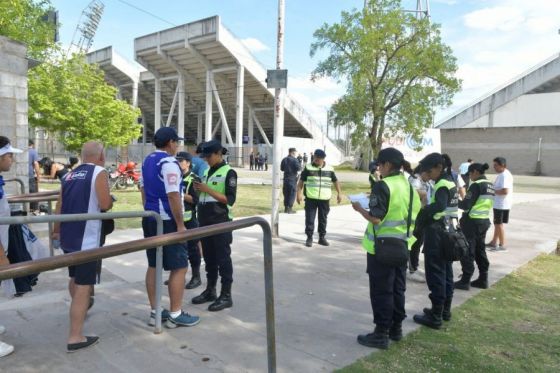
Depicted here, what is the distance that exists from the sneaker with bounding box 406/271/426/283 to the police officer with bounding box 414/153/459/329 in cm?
144

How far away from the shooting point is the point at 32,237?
4.10 meters

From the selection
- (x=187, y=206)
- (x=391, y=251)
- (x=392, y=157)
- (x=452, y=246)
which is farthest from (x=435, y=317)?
(x=187, y=206)

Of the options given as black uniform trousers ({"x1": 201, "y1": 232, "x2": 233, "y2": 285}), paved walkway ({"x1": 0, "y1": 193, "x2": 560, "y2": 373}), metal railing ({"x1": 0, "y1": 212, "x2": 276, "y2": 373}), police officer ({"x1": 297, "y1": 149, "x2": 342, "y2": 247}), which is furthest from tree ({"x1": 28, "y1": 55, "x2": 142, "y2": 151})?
metal railing ({"x1": 0, "y1": 212, "x2": 276, "y2": 373})

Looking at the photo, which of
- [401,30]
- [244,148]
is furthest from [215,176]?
[244,148]

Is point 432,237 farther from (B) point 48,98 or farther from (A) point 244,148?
(A) point 244,148

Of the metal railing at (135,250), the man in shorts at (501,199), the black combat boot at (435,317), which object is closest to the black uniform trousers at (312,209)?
the man in shorts at (501,199)

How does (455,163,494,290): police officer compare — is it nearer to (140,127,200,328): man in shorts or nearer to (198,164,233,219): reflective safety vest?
(198,164,233,219): reflective safety vest

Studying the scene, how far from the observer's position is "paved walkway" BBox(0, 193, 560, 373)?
3.31 m

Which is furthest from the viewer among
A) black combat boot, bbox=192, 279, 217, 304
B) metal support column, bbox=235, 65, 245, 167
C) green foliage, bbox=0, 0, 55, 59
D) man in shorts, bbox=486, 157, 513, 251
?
metal support column, bbox=235, 65, 245, 167

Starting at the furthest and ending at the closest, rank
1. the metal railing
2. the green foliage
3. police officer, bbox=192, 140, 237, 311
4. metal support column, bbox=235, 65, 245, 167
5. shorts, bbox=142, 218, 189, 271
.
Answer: metal support column, bbox=235, 65, 245, 167 → the green foliage → police officer, bbox=192, 140, 237, 311 → shorts, bbox=142, 218, 189, 271 → the metal railing

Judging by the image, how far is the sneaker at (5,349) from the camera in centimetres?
327

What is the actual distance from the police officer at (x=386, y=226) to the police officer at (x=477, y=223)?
2220mm

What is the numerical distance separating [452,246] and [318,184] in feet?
11.5

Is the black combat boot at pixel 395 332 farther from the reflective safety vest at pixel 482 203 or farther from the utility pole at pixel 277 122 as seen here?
Answer: the utility pole at pixel 277 122
